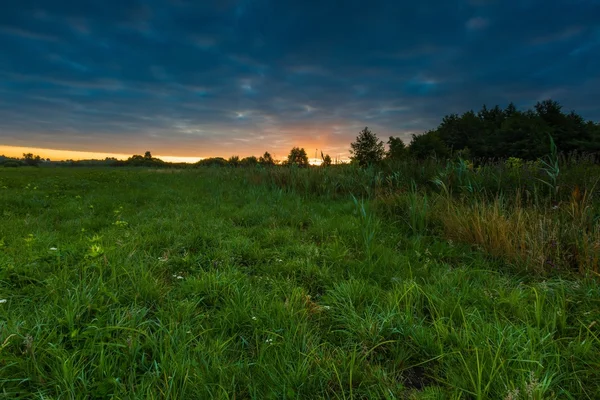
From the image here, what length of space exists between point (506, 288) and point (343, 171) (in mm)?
8312

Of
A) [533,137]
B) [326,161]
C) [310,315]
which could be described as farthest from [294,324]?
[533,137]

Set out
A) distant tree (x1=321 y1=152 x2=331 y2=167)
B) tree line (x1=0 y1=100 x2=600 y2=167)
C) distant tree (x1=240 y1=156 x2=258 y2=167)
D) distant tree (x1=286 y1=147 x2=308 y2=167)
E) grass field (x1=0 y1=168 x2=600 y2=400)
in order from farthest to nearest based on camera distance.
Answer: tree line (x1=0 y1=100 x2=600 y2=167)
distant tree (x1=240 y1=156 x2=258 y2=167)
distant tree (x1=286 y1=147 x2=308 y2=167)
distant tree (x1=321 y1=152 x2=331 y2=167)
grass field (x1=0 y1=168 x2=600 y2=400)

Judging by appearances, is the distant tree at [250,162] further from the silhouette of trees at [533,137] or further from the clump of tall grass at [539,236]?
the silhouette of trees at [533,137]

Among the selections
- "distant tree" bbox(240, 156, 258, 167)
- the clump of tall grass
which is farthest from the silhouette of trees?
the clump of tall grass

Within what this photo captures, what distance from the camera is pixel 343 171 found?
10594mm

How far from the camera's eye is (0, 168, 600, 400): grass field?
1.49 m

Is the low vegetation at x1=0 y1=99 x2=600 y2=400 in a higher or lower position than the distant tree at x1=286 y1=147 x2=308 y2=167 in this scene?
lower

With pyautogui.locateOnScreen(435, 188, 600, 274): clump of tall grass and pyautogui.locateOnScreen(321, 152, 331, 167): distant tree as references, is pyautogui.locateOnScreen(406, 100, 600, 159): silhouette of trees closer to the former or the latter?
pyautogui.locateOnScreen(321, 152, 331, 167): distant tree

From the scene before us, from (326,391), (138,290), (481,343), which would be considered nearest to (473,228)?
(481,343)

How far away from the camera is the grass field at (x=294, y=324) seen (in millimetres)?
1487

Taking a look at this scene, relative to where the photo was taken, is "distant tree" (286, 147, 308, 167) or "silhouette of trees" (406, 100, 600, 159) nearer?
"distant tree" (286, 147, 308, 167)

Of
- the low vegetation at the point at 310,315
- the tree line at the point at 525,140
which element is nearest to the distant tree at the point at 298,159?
the low vegetation at the point at 310,315

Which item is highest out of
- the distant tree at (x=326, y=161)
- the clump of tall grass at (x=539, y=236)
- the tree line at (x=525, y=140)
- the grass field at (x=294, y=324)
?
the tree line at (x=525, y=140)

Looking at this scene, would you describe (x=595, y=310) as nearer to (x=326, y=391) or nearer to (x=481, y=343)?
(x=481, y=343)
